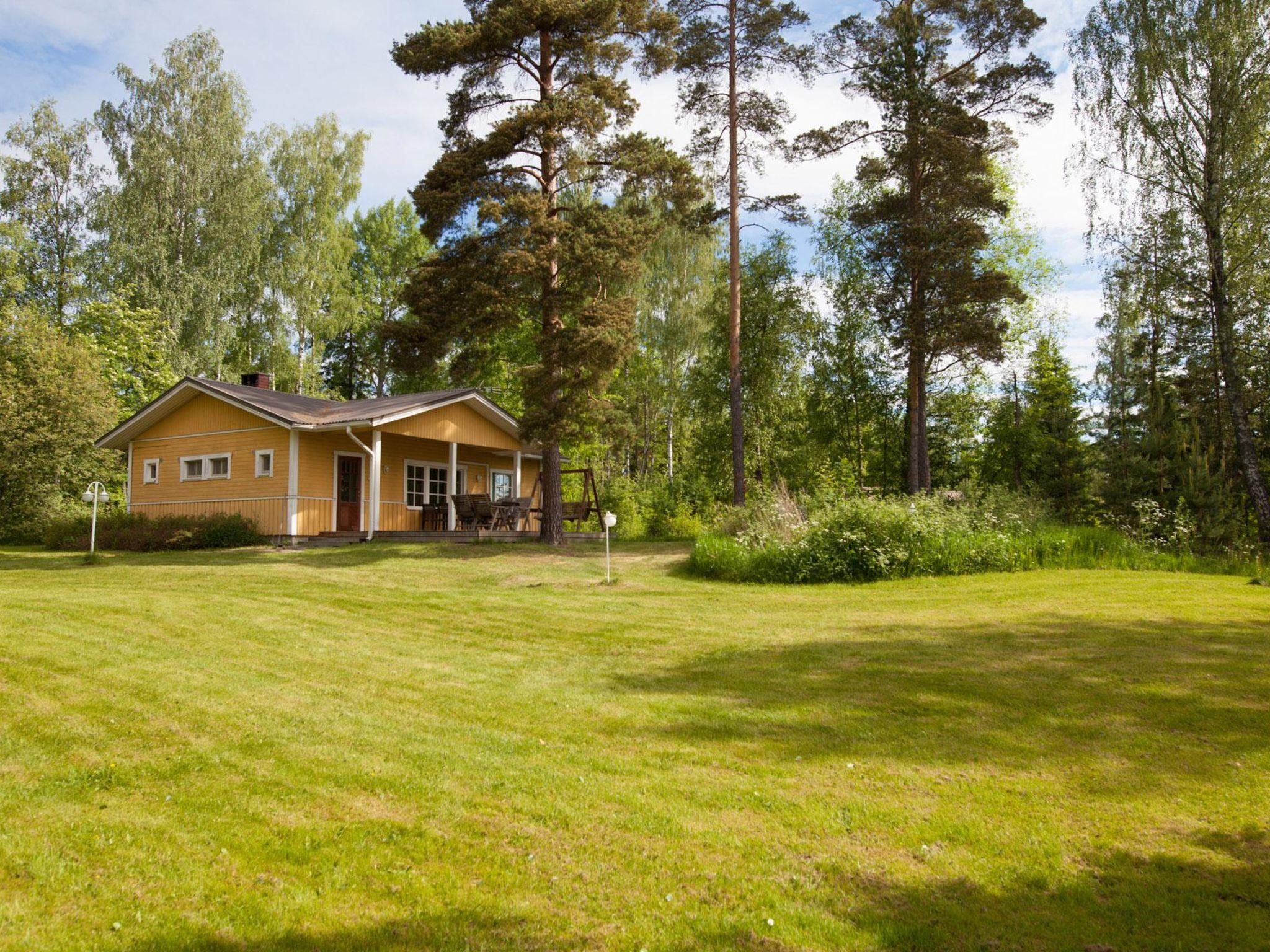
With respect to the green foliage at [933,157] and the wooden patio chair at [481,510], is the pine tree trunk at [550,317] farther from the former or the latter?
the green foliage at [933,157]

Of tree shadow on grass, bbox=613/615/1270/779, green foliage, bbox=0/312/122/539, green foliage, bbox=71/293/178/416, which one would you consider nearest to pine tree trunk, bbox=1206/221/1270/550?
tree shadow on grass, bbox=613/615/1270/779

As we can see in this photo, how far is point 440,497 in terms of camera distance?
21.0 metres

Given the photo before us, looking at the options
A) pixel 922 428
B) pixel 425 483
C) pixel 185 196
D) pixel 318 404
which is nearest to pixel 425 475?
pixel 425 483

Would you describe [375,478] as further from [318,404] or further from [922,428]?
[922,428]

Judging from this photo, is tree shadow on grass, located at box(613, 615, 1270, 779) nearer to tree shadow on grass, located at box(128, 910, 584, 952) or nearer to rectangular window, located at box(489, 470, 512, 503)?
tree shadow on grass, located at box(128, 910, 584, 952)

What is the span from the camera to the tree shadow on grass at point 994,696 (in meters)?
4.35

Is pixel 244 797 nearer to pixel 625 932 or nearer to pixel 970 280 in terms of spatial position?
pixel 625 932

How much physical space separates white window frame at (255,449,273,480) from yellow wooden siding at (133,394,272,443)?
2.06 ft

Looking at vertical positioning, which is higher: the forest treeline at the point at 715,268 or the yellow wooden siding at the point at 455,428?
the forest treeline at the point at 715,268

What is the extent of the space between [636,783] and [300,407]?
18.2m

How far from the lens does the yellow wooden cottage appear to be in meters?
18.0

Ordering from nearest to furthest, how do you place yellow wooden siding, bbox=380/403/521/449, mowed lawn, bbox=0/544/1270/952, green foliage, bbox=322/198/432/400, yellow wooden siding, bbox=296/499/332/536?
mowed lawn, bbox=0/544/1270/952, yellow wooden siding, bbox=296/499/332/536, yellow wooden siding, bbox=380/403/521/449, green foliage, bbox=322/198/432/400

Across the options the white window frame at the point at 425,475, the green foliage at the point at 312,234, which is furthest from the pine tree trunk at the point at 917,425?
the green foliage at the point at 312,234

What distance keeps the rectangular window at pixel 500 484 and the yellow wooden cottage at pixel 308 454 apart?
0.55m
